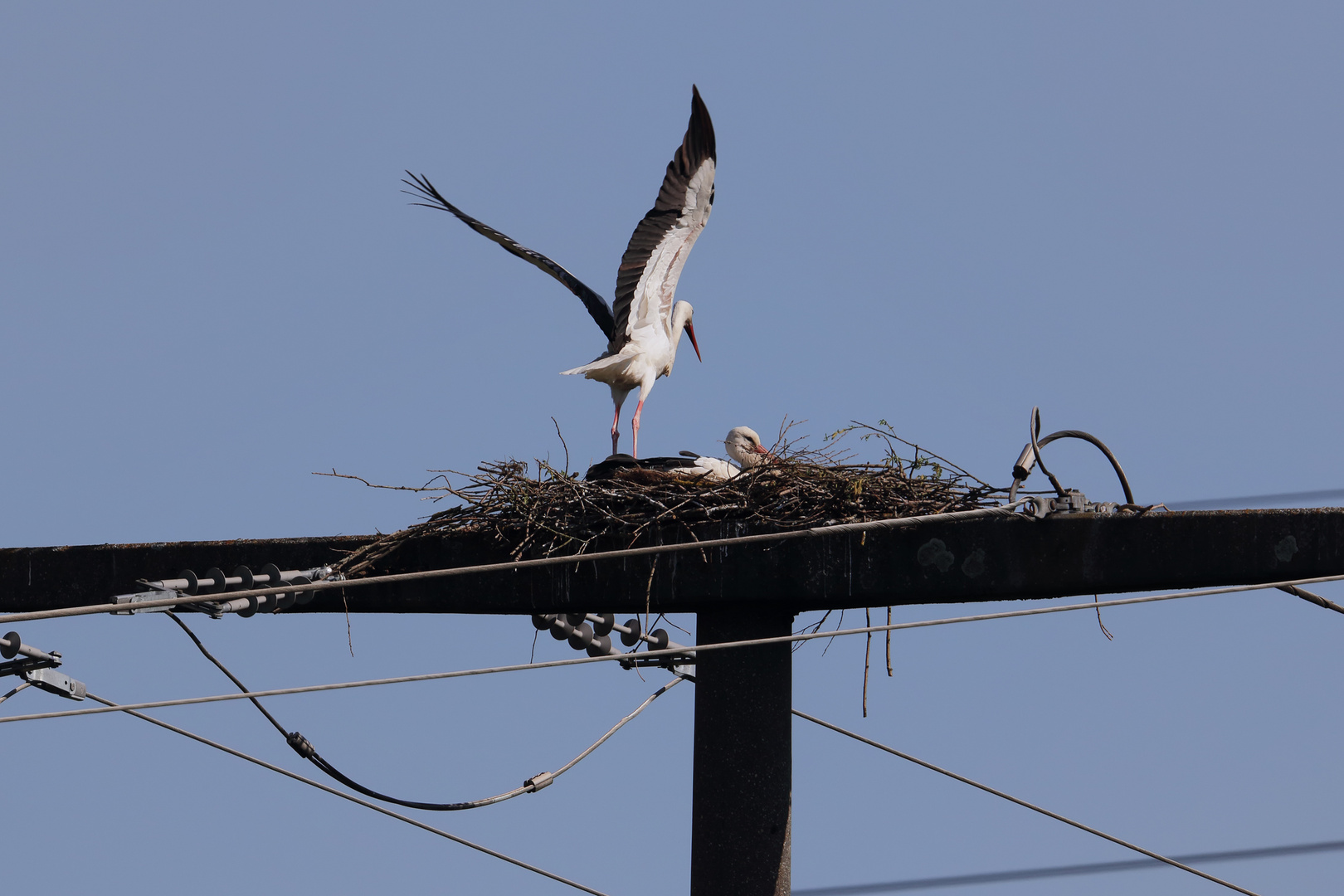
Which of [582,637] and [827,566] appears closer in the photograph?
[827,566]

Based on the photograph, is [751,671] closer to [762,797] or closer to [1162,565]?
[762,797]

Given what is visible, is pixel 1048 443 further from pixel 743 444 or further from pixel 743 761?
pixel 743 444

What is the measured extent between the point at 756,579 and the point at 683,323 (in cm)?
461

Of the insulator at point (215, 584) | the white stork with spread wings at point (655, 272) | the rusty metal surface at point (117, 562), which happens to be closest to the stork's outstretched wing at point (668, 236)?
the white stork with spread wings at point (655, 272)

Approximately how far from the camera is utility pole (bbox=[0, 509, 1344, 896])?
520 cm

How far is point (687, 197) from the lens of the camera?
9.52m

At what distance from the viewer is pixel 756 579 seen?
572cm

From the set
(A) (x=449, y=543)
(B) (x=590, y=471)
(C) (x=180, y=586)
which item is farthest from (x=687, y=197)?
(C) (x=180, y=586)

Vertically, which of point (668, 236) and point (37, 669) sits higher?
point (668, 236)

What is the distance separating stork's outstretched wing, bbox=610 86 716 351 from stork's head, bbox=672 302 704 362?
26 centimetres

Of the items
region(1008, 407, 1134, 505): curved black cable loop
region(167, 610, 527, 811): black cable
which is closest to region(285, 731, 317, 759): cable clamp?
region(167, 610, 527, 811): black cable

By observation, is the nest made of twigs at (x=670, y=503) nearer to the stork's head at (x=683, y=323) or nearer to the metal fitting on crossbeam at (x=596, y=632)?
the metal fitting on crossbeam at (x=596, y=632)

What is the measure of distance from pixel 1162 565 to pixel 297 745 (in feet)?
11.6

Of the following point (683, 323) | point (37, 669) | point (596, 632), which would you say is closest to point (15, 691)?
point (37, 669)
